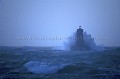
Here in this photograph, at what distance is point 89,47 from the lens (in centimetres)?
10456

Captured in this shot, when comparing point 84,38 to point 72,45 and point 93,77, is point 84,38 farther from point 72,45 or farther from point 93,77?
point 93,77

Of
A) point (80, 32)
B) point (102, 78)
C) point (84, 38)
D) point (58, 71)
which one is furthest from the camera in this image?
point (84, 38)

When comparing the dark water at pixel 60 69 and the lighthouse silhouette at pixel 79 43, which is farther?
the lighthouse silhouette at pixel 79 43

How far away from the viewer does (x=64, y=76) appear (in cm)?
2761

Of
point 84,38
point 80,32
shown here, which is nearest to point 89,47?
point 84,38

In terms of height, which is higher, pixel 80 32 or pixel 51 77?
pixel 80 32

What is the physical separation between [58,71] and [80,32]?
6646cm

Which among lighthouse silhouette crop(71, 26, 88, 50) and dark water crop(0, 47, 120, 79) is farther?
lighthouse silhouette crop(71, 26, 88, 50)

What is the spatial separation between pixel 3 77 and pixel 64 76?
752cm

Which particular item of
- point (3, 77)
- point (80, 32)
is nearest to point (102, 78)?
point (3, 77)

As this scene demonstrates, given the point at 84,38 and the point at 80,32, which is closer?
the point at 80,32

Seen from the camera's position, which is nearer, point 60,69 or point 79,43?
point 60,69

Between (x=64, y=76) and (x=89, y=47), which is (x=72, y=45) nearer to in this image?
(x=89, y=47)

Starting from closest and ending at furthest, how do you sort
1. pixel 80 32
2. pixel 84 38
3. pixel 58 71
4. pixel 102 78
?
pixel 102 78
pixel 58 71
pixel 80 32
pixel 84 38
